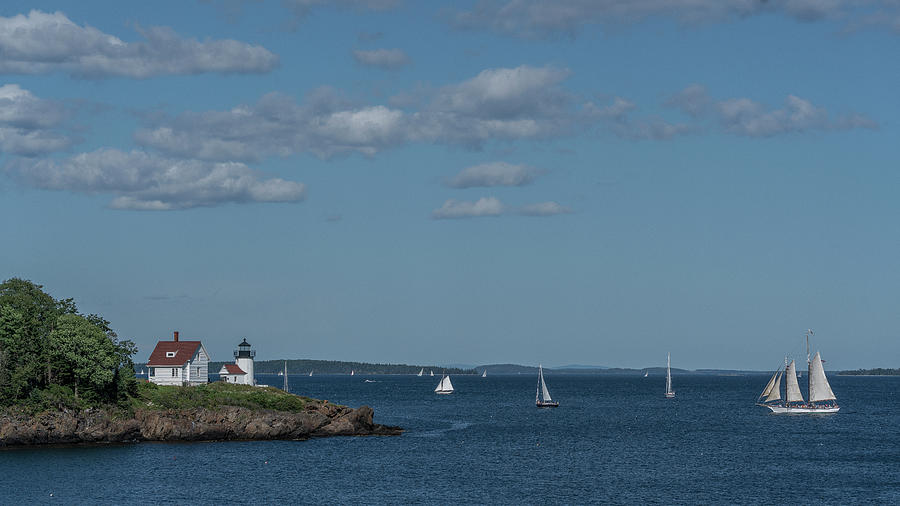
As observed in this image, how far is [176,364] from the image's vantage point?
128m

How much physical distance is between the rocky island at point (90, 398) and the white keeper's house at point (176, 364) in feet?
37.6

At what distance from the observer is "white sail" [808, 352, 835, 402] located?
518 ft

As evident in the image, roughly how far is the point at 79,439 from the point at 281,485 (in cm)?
3163

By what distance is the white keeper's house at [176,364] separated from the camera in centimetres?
12838

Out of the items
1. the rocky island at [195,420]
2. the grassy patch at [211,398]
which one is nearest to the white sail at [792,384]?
the rocky island at [195,420]

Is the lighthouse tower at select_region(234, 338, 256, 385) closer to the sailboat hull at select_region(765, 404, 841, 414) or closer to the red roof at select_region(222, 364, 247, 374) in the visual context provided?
the red roof at select_region(222, 364, 247, 374)

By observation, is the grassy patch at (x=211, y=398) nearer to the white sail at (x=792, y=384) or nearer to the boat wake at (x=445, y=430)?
the boat wake at (x=445, y=430)

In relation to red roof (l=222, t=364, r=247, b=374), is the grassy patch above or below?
below

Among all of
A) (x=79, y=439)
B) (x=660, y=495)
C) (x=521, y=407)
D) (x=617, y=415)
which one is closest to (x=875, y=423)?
(x=617, y=415)

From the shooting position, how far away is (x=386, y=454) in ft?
328

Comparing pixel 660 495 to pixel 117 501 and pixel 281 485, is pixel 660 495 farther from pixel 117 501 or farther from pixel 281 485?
pixel 117 501

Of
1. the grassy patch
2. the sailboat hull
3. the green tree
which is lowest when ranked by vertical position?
the sailboat hull

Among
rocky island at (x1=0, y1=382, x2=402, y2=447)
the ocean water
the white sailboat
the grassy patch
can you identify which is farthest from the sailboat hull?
the grassy patch

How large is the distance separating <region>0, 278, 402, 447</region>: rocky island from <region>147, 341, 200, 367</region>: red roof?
464 inches
